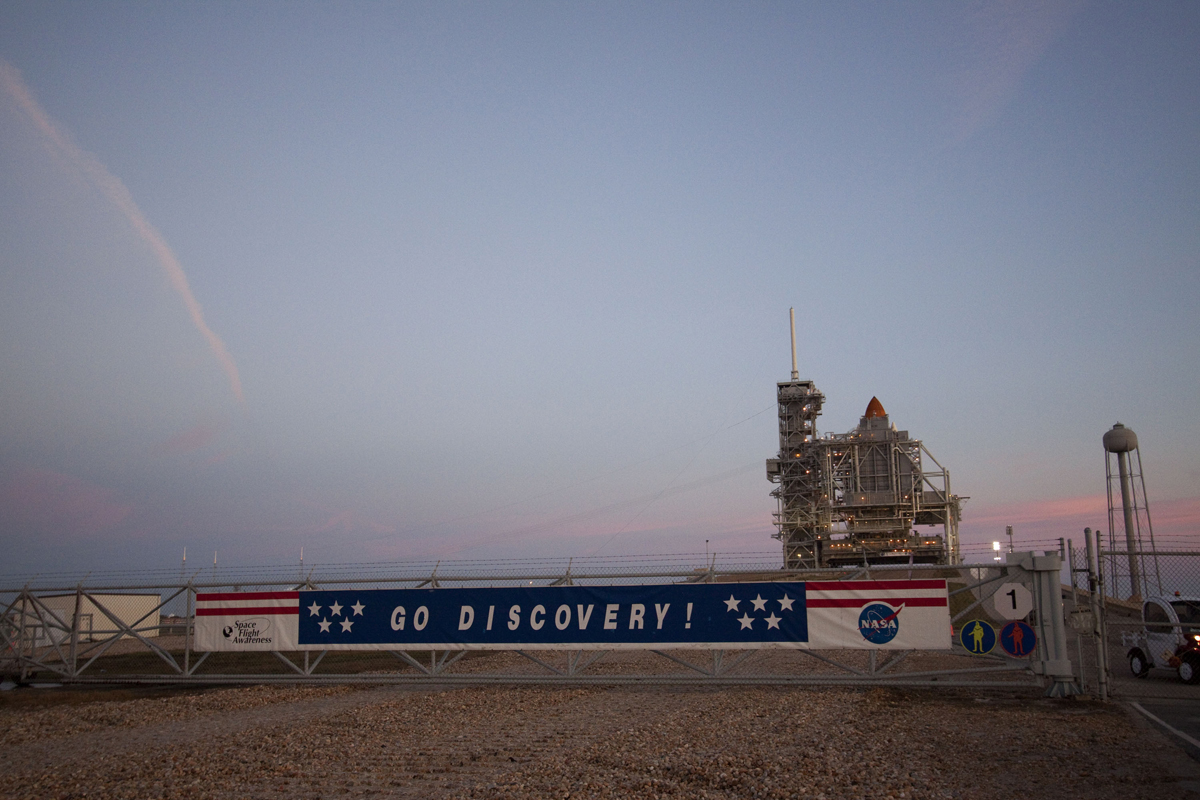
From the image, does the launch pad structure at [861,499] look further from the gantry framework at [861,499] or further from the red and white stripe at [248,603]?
the red and white stripe at [248,603]

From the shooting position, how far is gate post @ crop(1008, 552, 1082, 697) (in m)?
15.2

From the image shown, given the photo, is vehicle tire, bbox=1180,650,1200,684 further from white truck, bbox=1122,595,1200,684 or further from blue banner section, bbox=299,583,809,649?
blue banner section, bbox=299,583,809,649

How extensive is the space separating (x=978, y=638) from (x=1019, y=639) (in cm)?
73

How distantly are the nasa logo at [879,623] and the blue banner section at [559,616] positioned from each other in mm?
1115

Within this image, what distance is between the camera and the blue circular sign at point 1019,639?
50.6 ft

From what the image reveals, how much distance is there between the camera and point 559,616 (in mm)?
17547

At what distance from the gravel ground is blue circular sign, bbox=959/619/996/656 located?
3.03 ft

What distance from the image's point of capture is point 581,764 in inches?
425

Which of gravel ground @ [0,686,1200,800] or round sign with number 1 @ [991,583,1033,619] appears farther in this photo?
round sign with number 1 @ [991,583,1033,619]

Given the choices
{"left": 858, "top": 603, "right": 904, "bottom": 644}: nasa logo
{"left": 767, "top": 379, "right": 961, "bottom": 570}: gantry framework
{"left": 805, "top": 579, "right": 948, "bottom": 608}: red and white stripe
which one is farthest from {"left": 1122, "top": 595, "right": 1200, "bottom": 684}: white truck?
{"left": 767, "top": 379, "right": 961, "bottom": 570}: gantry framework

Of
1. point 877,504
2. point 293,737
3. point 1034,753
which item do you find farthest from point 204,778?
point 877,504

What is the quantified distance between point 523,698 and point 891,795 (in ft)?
29.3

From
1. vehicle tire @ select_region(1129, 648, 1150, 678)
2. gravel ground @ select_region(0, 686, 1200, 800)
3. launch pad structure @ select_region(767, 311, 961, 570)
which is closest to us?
gravel ground @ select_region(0, 686, 1200, 800)

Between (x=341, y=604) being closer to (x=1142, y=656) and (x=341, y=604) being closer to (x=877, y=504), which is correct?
(x=1142, y=656)
